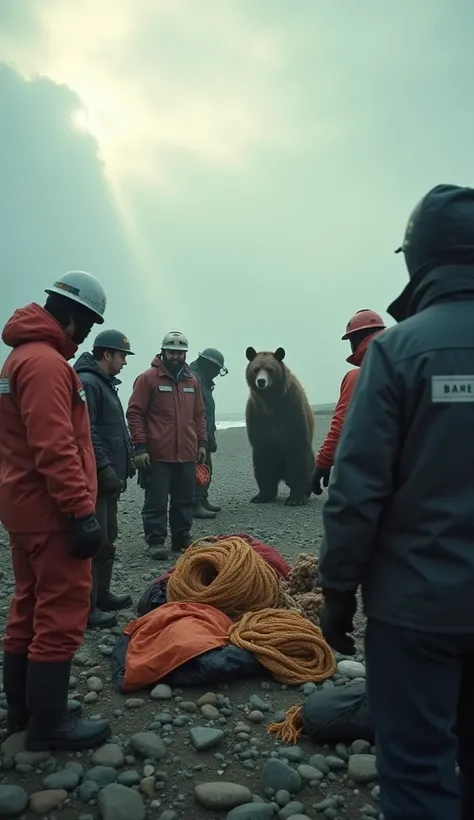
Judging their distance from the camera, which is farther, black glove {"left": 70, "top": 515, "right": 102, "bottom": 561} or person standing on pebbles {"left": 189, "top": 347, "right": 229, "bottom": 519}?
person standing on pebbles {"left": 189, "top": 347, "right": 229, "bottom": 519}

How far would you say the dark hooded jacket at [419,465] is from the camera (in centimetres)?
186

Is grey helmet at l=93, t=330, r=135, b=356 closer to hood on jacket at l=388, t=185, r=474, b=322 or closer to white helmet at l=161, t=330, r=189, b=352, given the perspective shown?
white helmet at l=161, t=330, r=189, b=352

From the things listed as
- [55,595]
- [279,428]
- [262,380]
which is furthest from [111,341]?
[279,428]

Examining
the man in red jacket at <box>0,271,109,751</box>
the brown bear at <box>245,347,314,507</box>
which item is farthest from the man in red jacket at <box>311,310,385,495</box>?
the brown bear at <box>245,347,314,507</box>

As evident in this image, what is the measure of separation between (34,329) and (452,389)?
211cm

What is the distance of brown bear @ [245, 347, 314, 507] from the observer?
1090 cm

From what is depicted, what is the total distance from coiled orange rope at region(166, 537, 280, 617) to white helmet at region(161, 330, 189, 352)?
3.10 metres

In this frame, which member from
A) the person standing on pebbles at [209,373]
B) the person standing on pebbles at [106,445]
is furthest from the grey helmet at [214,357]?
the person standing on pebbles at [106,445]

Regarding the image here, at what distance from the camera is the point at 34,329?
127 inches

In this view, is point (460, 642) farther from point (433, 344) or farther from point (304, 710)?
point (304, 710)

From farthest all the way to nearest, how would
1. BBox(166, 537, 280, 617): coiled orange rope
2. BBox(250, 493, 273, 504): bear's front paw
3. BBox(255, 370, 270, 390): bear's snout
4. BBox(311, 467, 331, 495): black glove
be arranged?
BBox(250, 493, 273, 504): bear's front paw < BBox(255, 370, 270, 390): bear's snout < BBox(311, 467, 331, 495): black glove < BBox(166, 537, 280, 617): coiled orange rope

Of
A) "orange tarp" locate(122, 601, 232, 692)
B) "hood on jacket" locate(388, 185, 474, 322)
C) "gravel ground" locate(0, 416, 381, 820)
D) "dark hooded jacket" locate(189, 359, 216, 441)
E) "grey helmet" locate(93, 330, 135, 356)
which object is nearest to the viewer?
"hood on jacket" locate(388, 185, 474, 322)

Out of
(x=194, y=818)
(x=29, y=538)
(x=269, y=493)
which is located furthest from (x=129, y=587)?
(x=269, y=493)

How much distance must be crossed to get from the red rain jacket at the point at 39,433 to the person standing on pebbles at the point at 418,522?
1.48m
